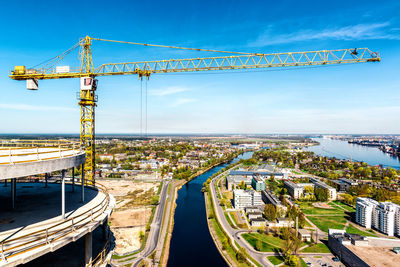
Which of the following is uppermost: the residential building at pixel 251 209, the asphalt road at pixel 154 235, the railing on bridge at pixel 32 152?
the railing on bridge at pixel 32 152

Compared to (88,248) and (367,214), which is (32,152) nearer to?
(88,248)

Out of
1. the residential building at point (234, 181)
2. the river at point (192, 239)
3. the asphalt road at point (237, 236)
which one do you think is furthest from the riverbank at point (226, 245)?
the residential building at point (234, 181)

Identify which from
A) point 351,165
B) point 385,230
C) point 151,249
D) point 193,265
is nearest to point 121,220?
point 151,249

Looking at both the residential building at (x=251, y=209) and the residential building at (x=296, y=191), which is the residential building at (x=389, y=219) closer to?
the residential building at (x=251, y=209)

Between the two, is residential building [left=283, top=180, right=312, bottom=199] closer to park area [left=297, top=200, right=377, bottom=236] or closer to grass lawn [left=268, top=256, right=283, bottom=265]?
park area [left=297, top=200, right=377, bottom=236]

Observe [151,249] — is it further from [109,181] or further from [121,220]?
[109,181]

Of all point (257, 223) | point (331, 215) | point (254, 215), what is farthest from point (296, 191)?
point (257, 223)
